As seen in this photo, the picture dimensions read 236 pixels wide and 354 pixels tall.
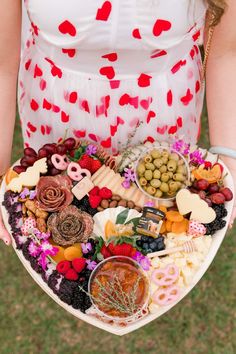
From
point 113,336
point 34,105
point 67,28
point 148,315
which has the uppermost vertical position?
point 67,28

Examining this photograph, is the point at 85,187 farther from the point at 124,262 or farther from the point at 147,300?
the point at 147,300

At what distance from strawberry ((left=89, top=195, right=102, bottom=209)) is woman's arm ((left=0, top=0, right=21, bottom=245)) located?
0.91ft

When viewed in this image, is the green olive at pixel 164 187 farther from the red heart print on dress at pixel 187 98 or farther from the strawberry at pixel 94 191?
the red heart print on dress at pixel 187 98

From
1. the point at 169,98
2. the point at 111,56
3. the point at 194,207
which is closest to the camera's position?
the point at 111,56

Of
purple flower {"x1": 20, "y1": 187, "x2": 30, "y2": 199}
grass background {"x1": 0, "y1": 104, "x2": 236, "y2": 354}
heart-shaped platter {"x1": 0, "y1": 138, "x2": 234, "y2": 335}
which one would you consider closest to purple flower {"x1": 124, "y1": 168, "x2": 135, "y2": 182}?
heart-shaped platter {"x1": 0, "y1": 138, "x2": 234, "y2": 335}

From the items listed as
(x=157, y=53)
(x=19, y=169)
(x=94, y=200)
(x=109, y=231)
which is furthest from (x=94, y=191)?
(x=157, y=53)

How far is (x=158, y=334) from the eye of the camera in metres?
2.62

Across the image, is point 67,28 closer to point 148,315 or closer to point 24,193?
point 24,193

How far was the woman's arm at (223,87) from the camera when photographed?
155cm

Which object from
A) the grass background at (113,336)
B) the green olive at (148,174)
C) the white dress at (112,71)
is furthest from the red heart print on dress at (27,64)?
the grass background at (113,336)

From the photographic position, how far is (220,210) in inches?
62.8

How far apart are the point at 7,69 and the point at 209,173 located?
0.70 m

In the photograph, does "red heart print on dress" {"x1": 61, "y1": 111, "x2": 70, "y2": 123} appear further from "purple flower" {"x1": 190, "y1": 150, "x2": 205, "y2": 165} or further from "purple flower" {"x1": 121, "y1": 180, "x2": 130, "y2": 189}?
"purple flower" {"x1": 190, "y1": 150, "x2": 205, "y2": 165}

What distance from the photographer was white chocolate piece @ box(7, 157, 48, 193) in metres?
1.60
